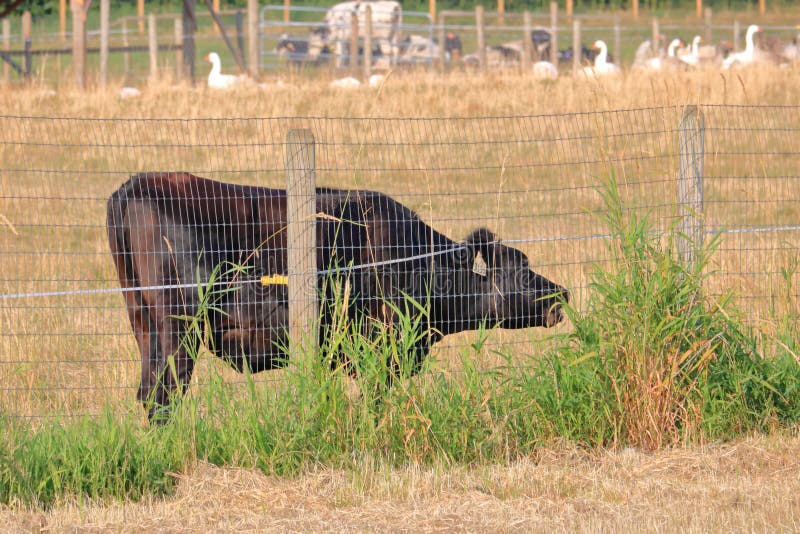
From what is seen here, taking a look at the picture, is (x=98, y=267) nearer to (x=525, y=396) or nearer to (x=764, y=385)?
(x=525, y=396)

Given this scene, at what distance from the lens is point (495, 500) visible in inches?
201

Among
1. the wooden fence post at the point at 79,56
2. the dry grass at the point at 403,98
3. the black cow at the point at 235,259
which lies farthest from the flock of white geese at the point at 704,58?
the black cow at the point at 235,259

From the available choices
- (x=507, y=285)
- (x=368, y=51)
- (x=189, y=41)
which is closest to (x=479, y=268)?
(x=507, y=285)

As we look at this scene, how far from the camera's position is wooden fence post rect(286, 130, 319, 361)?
6.32m

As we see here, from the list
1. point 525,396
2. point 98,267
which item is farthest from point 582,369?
point 98,267

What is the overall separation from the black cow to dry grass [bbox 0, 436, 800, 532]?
1236mm

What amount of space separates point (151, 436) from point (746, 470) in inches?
116

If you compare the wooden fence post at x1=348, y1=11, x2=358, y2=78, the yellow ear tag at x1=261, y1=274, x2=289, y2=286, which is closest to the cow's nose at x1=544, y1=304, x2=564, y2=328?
the yellow ear tag at x1=261, y1=274, x2=289, y2=286

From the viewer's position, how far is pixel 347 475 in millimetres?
5363

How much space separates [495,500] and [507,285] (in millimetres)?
2471

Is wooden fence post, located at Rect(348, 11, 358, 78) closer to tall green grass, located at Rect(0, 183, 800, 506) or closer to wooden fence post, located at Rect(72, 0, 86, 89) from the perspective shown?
wooden fence post, located at Rect(72, 0, 86, 89)

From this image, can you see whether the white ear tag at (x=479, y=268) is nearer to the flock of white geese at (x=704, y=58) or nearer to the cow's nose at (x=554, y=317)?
the cow's nose at (x=554, y=317)

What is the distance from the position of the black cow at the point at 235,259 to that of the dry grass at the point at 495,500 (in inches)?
48.7

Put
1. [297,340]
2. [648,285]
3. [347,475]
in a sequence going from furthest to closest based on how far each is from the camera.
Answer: [297,340]
[648,285]
[347,475]
